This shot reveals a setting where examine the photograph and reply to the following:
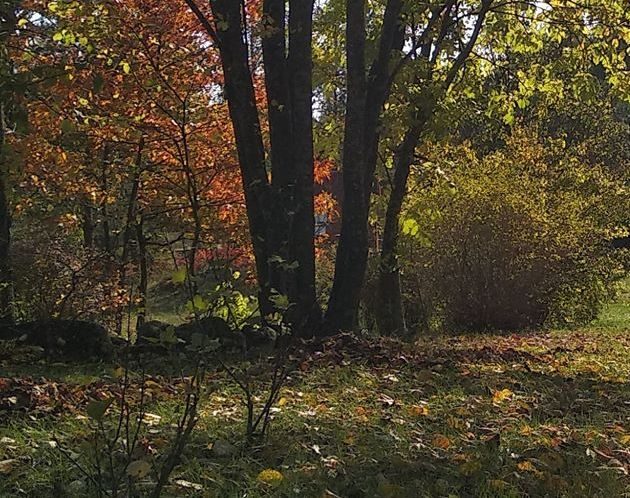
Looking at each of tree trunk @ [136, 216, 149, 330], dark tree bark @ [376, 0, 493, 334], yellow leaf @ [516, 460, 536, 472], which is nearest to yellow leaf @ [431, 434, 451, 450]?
yellow leaf @ [516, 460, 536, 472]

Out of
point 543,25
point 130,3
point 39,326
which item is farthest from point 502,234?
point 39,326

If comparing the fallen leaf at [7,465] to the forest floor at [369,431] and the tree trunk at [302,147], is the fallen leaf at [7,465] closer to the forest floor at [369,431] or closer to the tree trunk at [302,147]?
the forest floor at [369,431]

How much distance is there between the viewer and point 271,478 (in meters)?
2.96

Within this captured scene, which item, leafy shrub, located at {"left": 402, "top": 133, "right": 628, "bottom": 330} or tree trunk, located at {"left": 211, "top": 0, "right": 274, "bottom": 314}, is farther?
leafy shrub, located at {"left": 402, "top": 133, "right": 628, "bottom": 330}

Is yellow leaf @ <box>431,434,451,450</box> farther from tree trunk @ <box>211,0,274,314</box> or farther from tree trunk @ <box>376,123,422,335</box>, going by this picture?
tree trunk @ <box>376,123,422,335</box>

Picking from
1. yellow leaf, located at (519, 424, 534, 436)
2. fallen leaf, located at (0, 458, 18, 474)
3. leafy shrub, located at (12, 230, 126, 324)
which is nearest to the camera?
fallen leaf, located at (0, 458, 18, 474)

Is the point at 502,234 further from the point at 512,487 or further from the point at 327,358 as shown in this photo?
the point at 512,487

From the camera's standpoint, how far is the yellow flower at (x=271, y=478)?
2939 millimetres

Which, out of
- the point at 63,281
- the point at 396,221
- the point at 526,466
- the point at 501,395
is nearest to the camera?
the point at 526,466

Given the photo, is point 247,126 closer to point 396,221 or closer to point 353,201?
point 353,201

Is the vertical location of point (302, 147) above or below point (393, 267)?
above

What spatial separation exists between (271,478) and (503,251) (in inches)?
369

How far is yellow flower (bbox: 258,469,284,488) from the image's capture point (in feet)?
9.64

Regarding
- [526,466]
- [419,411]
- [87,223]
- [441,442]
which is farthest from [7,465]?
[87,223]
